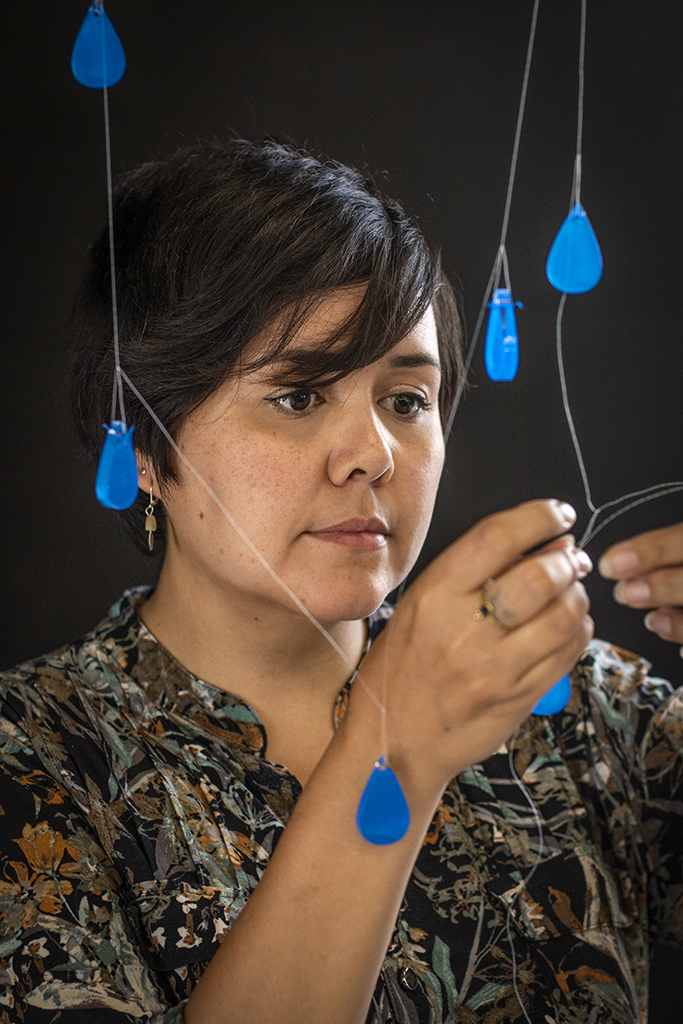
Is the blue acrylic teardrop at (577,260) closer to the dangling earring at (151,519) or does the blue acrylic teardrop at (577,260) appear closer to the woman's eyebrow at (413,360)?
the woman's eyebrow at (413,360)

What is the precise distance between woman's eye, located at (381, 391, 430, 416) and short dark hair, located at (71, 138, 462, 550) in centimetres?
A: 8

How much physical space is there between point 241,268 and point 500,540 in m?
0.58

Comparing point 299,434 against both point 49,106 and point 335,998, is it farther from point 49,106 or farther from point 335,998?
point 49,106

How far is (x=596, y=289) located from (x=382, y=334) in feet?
2.14

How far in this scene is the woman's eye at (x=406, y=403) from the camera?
1.25 m

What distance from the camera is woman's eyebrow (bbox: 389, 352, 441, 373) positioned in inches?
48.6

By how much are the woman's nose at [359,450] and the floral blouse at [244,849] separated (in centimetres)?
38

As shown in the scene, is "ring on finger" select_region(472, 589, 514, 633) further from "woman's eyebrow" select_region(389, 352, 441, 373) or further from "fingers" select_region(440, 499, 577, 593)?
"woman's eyebrow" select_region(389, 352, 441, 373)

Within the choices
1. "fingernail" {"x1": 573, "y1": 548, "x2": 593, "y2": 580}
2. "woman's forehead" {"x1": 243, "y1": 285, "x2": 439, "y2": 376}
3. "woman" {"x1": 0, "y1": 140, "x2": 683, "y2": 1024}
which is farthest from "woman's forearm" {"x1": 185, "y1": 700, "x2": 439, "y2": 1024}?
"woman's forehead" {"x1": 243, "y1": 285, "x2": 439, "y2": 376}

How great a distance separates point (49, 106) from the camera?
1695 millimetres

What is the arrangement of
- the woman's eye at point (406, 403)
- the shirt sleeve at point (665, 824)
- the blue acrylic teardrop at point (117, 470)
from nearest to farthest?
the blue acrylic teardrop at point (117, 470) < the woman's eye at point (406, 403) < the shirt sleeve at point (665, 824)

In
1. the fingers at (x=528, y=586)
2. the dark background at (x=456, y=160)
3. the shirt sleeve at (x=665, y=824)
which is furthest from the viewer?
the dark background at (x=456, y=160)

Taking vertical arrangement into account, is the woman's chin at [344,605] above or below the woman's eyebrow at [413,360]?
below

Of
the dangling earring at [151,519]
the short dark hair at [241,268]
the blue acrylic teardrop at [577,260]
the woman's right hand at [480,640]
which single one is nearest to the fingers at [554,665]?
the woman's right hand at [480,640]
